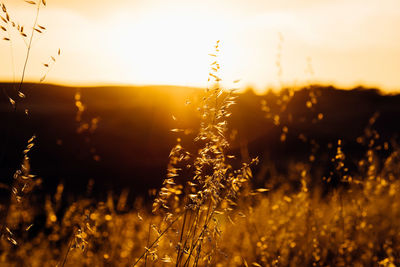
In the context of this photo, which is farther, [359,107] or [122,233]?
[359,107]

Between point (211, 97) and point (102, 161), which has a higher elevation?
point (211, 97)

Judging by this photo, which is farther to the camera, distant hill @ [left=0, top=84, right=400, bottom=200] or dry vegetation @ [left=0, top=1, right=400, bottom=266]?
distant hill @ [left=0, top=84, right=400, bottom=200]

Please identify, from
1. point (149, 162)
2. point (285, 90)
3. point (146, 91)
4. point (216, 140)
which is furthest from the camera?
point (146, 91)

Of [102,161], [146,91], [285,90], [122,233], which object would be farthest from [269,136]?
[146,91]

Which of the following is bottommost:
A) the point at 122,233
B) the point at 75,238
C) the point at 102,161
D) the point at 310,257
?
the point at 102,161

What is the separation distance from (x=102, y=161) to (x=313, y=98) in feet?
26.9

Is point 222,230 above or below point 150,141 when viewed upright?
above

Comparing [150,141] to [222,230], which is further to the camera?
[150,141]

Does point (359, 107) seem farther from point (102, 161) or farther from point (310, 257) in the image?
point (310, 257)

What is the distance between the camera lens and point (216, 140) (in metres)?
1.94

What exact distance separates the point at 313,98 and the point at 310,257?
1568 mm

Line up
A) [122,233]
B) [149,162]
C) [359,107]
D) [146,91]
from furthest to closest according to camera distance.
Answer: [146,91]
[359,107]
[149,162]
[122,233]

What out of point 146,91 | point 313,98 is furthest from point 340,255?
→ point 146,91

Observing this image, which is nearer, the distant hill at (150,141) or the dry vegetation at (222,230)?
the dry vegetation at (222,230)
